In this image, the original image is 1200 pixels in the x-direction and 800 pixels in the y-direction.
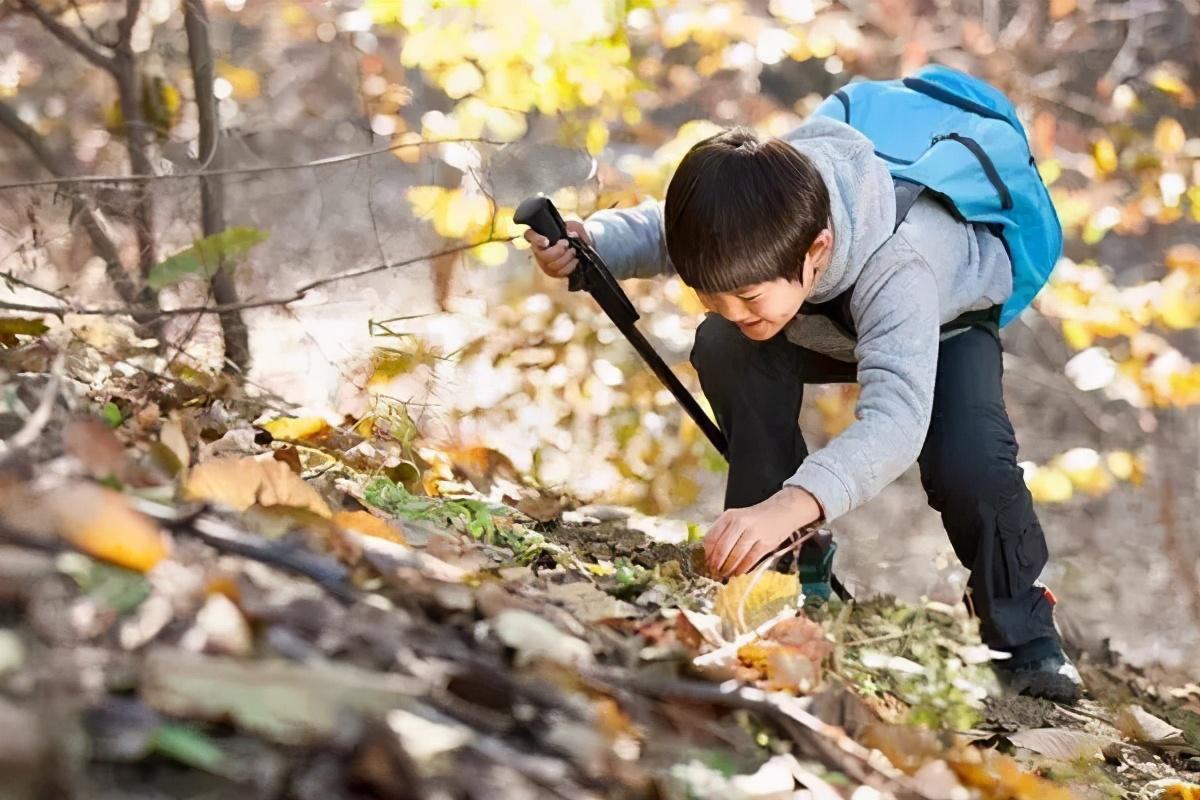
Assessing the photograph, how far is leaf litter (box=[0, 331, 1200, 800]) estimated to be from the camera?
637 mm

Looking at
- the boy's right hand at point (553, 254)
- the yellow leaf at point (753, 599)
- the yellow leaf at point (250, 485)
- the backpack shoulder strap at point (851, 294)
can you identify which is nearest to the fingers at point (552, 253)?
the boy's right hand at point (553, 254)

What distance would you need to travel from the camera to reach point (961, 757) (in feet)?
3.36

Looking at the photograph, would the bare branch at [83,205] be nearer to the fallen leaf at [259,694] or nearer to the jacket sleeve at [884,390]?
the jacket sleeve at [884,390]

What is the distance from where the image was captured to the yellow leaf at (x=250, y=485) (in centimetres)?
97

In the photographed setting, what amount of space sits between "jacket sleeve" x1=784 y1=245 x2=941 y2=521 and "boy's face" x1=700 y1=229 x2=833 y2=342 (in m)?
0.09

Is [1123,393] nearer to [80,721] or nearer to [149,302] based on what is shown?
[149,302]

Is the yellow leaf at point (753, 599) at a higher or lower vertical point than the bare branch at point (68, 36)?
lower

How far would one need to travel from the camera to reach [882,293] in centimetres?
172

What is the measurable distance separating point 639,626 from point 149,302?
1.36m

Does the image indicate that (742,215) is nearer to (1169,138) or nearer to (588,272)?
(588,272)

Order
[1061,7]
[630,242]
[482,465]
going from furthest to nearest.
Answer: [1061,7]
[482,465]
[630,242]

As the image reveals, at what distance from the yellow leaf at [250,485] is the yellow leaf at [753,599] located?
0.46 meters

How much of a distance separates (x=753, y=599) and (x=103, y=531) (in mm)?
736

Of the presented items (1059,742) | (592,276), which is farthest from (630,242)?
(1059,742)
